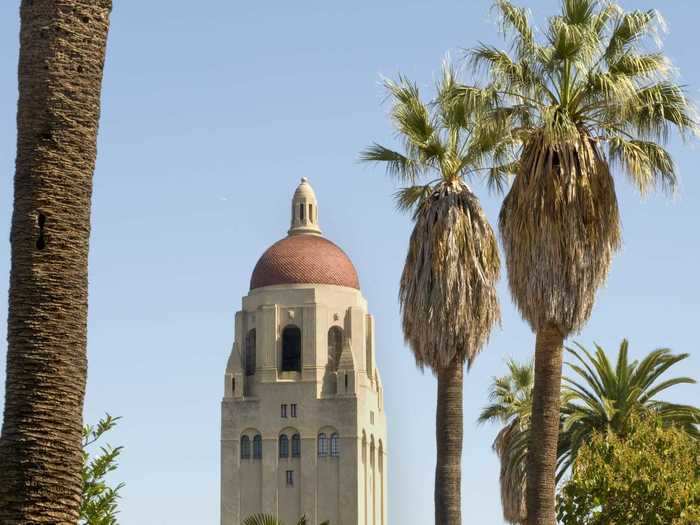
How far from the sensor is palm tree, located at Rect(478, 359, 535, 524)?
3784 cm

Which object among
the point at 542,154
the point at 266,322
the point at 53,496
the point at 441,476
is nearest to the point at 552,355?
the point at 542,154

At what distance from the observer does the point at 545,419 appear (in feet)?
76.5

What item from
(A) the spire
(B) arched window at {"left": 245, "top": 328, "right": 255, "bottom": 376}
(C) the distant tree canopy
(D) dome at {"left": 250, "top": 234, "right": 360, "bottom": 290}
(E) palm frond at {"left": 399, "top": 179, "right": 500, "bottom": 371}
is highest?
(A) the spire

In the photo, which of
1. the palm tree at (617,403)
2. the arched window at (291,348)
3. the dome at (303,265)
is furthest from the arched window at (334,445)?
the palm tree at (617,403)

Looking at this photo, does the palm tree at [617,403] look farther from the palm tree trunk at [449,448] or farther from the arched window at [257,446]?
the arched window at [257,446]

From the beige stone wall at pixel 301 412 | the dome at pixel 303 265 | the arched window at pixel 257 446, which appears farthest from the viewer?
the dome at pixel 303 265

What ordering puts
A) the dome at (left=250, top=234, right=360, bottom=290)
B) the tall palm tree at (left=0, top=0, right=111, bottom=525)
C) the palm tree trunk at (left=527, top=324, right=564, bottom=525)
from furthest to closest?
the dome at (left=250, top=234, right=360, bottom=290), the palm tree trunk at (left=527, top=324, right=564, bottom=525), the tall palm tree at (left=0, top=0, right=111, bottom=525)

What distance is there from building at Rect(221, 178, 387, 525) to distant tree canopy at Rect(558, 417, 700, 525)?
247 ft

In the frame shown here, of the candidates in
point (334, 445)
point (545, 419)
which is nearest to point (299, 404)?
point (334, 445)

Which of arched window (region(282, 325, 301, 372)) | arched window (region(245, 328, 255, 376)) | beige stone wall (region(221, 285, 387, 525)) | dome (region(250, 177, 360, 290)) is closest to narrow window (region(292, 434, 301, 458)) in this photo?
beige stone wall (region(221, 285, 387, 525))

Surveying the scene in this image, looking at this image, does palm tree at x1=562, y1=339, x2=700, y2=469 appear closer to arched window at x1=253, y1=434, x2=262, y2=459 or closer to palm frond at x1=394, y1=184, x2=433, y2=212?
palm frond at x1=394, y1=184, x2=433, y2=212

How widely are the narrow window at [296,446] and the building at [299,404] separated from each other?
7 cm

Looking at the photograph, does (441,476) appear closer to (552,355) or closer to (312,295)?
(552,355)

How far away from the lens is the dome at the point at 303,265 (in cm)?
10756
